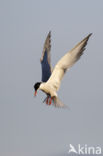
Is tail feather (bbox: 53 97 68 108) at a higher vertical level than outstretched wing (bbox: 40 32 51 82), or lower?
lower

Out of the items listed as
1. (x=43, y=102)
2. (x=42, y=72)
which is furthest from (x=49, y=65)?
(x=43, y=102)

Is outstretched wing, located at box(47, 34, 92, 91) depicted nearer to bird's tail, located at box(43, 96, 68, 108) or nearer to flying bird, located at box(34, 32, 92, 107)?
flying bird, located at box(34, 32, 92, 107)

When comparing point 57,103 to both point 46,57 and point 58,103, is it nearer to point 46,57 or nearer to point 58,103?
point 58,103

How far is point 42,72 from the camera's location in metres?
11.7

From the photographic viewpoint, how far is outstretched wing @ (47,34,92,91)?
11258 mm

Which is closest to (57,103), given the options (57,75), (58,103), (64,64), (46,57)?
(58,103)

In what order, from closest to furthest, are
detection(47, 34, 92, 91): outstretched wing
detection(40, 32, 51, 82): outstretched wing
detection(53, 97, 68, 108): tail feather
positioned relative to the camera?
1. detection(53, 97, 68, 108): tail feather
2. detection(47, 34, 92, 91): outstretched wing
3. detection(40, 32, 51, 82): outstretched wing

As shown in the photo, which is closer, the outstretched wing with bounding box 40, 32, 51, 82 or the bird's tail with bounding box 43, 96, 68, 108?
the bird's tail with bounding box 43, 96, 68, 108

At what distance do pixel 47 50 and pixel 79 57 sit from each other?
1.29 m

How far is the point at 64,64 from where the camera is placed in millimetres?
11375

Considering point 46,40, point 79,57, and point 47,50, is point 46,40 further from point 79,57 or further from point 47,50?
point 79,57

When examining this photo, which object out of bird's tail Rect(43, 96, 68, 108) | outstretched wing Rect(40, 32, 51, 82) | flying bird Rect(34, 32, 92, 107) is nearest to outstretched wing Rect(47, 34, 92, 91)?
flying bird Rect(34, 32, 92, 107)

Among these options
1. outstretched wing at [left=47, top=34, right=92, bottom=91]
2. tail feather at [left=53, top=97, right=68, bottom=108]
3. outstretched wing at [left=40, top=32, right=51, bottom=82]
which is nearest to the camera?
tail feather at [left=53, top=97, right=68, bottom=108]

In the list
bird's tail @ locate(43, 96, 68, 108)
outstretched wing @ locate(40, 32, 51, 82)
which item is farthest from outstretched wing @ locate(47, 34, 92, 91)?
outstretched wing @ locate(40, 32, 51, 82)
